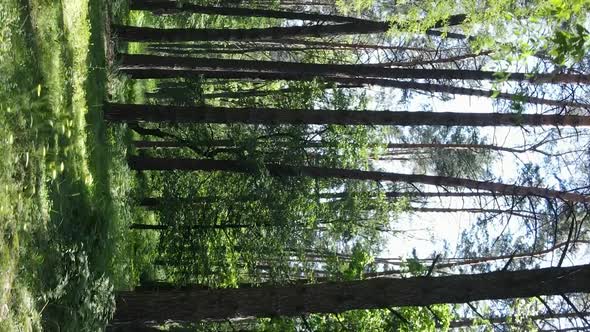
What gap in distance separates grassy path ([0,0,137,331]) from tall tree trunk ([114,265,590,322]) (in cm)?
114

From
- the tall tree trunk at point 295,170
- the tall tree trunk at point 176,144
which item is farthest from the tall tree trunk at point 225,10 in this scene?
the tall tree trunk at point 295,170

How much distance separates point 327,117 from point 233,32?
4346 mm

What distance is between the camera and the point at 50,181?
7.29 m

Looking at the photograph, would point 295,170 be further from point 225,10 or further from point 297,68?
point 225,10

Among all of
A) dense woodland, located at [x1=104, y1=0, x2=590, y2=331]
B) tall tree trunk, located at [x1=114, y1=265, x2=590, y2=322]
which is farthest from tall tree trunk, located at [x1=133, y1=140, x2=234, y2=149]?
tall tree trunk, located at [x1=114, y1=265, x2=590, y2=322]

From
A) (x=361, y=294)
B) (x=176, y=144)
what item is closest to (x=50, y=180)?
(x=361, y=294)

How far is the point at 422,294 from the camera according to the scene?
6793 mm

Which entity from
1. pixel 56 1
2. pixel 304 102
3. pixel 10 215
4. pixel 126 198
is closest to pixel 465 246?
pixel 304 102

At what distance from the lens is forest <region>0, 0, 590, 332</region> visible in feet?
21.7

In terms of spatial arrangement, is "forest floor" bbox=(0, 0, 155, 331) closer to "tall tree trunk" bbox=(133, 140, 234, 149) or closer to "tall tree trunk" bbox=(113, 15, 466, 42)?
"tall tree trunk" bbox=(113, 15, 466, 42)

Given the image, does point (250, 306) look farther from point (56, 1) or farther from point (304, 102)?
point (304, 102)

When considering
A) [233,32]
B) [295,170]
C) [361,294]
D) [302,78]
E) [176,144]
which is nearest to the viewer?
[361,294]

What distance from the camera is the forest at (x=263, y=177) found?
261 inches

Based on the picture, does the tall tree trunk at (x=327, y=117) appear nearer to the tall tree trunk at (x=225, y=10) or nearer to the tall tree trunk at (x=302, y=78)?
the tall tree trunk at (x=302, y=78)
